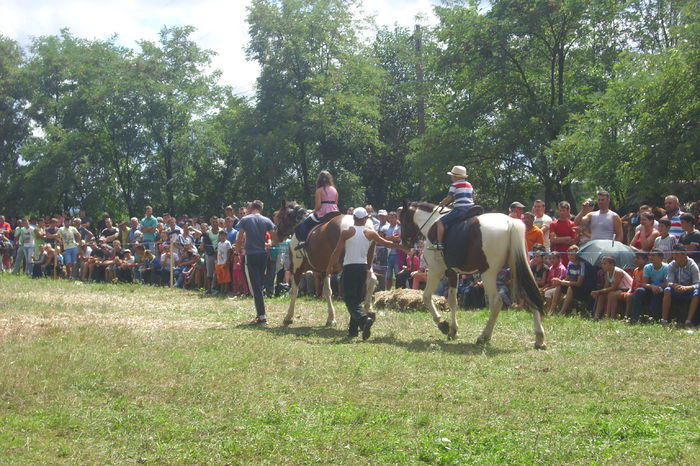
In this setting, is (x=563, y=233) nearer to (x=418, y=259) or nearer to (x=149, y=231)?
(x=418, y=259)

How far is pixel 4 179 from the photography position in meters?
47.1

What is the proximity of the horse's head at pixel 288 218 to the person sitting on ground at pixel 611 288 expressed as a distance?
5745mm

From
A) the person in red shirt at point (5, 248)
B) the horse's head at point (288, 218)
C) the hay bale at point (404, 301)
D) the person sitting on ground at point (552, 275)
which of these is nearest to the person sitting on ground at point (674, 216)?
the person sitting on ground at point (552, 275)

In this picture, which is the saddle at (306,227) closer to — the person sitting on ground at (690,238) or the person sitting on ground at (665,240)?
the person sitting on ground at (665,240)

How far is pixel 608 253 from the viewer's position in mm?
13125

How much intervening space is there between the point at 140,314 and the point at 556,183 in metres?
20.5

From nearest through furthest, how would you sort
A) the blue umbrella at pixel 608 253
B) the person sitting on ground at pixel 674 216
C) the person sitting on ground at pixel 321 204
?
the person sitting on ground at pixel 674 216 < the blue umbrella at pixel 608 253 < the person sitting on ground at pixel 321 204

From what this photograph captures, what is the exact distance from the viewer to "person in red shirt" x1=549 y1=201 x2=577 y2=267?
14.7 metres

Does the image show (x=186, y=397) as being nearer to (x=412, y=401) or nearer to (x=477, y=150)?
(x=412, y=401)

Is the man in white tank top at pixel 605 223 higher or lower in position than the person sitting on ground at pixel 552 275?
higher

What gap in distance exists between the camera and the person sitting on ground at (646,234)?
13109 mm

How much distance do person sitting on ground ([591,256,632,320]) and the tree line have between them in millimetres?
6945

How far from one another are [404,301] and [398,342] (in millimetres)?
4180

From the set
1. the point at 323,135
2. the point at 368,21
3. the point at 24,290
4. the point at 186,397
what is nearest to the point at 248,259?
the point at 186,397
